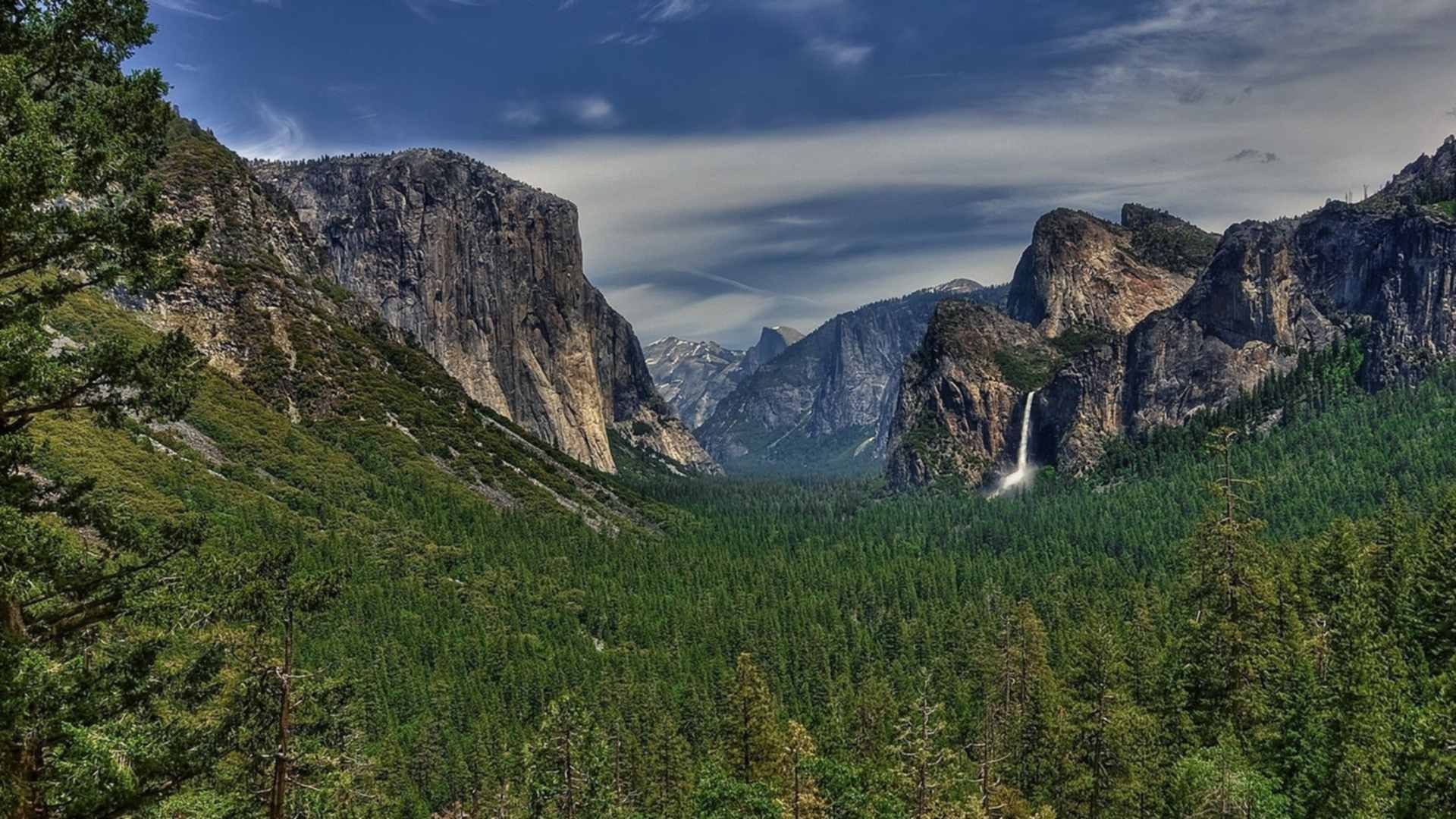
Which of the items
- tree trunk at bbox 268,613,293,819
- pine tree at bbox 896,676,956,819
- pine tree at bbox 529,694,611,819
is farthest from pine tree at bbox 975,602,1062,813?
tree trunk at bbox 268,613,293,819

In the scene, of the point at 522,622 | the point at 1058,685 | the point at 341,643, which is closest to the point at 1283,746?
the point at 1058,685

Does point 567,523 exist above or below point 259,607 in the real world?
below

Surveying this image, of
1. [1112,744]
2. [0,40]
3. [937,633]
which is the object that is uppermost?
[0,40]

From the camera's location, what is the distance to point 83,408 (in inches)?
586

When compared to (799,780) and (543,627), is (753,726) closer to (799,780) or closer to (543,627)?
(799,780)

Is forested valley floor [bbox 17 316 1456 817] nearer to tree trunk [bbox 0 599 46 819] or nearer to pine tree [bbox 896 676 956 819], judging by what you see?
pine tree [bbox 896 676 956 819]

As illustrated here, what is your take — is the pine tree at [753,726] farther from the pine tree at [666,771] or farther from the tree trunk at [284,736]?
the tree trunk at [284,736]

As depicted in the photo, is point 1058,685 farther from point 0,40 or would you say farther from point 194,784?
point 0,40

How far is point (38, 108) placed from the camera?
527 inches

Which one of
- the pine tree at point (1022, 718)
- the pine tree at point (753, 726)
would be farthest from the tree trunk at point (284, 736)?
the pine tree at point (1022, 718)

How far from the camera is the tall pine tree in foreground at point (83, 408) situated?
13.2 m

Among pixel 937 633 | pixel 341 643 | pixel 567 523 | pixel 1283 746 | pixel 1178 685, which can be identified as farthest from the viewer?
pixel 567 523

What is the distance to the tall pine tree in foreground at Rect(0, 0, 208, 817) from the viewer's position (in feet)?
43.4

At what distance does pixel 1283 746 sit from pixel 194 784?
133 ft
